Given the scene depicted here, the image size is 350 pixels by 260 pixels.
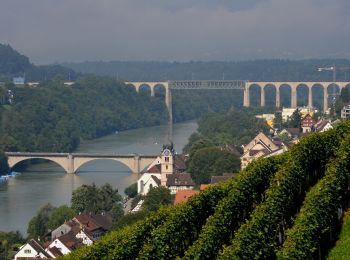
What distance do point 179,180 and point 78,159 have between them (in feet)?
32.2

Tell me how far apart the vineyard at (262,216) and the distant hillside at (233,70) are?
9268 centimetres

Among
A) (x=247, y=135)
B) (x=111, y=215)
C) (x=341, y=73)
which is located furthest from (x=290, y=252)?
(x=341, y=73)

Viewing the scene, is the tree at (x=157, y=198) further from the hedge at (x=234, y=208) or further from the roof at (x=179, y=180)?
the hedge at (x=234, y=208)

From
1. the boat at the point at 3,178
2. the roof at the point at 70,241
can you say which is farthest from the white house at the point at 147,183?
the roof at the point at 70,241

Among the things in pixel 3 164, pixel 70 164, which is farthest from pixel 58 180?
pixel 3 164

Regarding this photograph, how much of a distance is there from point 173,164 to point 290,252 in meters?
22.9

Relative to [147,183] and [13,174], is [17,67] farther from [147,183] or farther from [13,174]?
[147,183]

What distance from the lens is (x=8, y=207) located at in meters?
27.3

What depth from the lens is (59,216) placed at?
23344 millimetres

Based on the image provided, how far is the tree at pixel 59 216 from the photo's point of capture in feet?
75.9

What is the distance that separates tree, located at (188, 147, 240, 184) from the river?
2390 mm

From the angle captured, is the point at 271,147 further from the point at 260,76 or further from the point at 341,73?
the point at 260,76

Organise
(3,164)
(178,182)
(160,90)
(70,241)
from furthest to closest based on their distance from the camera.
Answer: (160,90), (3,164), (178,182), (70,241)

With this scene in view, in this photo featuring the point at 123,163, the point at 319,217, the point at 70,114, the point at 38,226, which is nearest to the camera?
the point at 319,217
